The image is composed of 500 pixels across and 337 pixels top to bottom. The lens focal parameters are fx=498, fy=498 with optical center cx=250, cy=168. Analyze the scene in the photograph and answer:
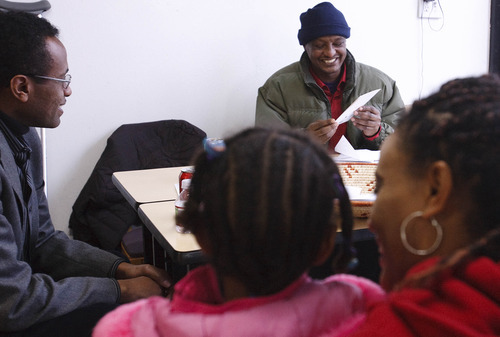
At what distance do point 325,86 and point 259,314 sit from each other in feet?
6.65

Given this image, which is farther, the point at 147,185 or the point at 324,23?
the point at 324,23

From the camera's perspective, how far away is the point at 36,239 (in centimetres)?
150

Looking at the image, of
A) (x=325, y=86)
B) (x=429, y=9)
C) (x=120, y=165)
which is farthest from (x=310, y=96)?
(x=429, y=9)

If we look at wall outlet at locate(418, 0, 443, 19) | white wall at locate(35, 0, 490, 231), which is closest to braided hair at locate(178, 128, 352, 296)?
white wall at locate(35, 0, 490, 231)

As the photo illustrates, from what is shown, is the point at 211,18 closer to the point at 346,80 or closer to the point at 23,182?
the point at 346,80

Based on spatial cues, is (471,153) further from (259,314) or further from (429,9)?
(429,9)

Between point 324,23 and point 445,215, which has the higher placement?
point 324,23

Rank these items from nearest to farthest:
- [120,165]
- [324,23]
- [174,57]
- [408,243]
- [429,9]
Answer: [408,243], [324,23], [120,165], [174,57], [429,9]

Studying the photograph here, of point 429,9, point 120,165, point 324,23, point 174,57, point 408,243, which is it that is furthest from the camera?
point 429,9

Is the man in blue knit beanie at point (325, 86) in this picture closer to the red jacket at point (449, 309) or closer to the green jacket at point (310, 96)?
the green jacket at point (310, 96)

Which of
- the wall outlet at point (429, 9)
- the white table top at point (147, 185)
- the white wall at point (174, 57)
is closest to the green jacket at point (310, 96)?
the white wall at point (174, 57)

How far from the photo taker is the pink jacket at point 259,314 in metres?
0.59

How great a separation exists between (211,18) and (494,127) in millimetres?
2489

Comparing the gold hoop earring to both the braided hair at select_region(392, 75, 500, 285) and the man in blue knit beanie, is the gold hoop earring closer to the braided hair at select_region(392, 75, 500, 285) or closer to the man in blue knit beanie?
the braided hair at select_region(392, 75, 500, 285)
